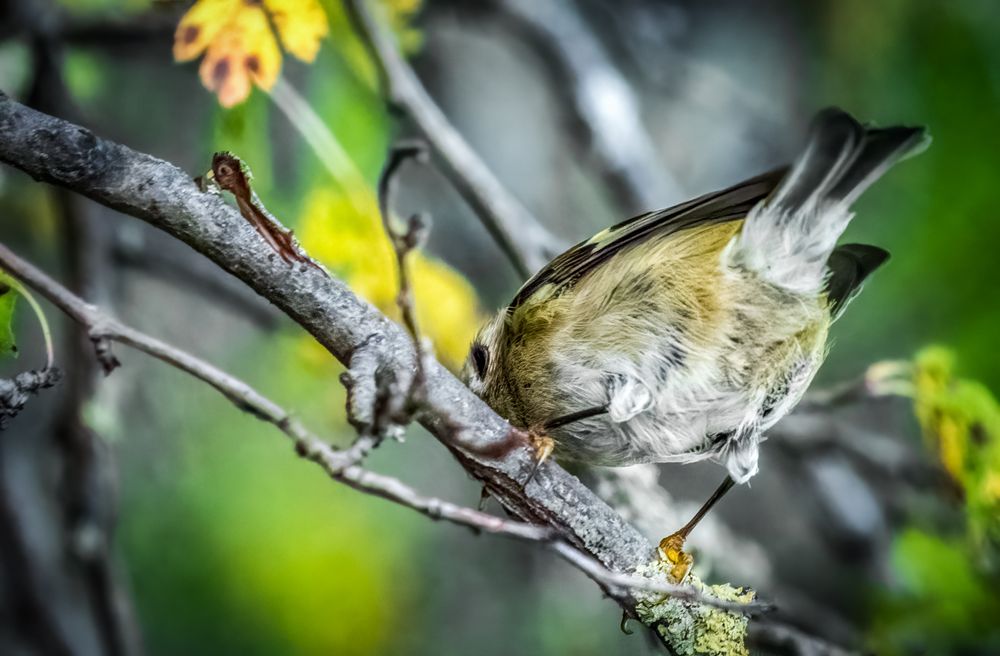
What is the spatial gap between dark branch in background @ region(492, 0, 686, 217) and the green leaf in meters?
1.44

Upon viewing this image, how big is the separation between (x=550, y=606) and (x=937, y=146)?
1.54 m

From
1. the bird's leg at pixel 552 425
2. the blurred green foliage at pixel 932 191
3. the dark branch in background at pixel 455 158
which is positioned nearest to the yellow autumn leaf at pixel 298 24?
the dark branch in background at pixel 455 158

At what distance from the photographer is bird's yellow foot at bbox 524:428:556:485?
102 cm

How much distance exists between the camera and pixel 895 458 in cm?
228

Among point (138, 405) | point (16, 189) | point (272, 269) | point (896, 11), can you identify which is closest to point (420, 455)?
point (138, 405)

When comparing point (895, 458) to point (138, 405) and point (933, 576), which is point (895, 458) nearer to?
point (933, 576)

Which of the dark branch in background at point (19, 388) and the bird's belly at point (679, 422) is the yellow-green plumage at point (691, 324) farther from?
the dark branch in background at point (19, 388)

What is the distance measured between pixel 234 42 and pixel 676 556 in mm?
813

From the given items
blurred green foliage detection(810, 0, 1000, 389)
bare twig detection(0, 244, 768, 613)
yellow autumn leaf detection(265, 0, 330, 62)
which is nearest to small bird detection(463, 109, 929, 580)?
bare twig detection(0, 244, 768, 613)

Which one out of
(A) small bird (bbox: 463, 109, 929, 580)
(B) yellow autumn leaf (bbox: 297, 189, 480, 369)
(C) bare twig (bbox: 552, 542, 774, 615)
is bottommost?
Result: (C) bare twig (bbox: 552, 542, 774, 615)

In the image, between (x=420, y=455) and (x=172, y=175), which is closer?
(x=172, y=175)

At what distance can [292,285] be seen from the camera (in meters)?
0.90

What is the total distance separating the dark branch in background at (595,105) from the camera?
85.2 inches

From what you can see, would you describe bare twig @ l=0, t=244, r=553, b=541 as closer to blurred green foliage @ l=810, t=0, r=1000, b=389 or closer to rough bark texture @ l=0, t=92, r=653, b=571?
rough bark texture @ l=0, t=92, r=653, b=571
